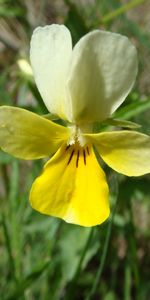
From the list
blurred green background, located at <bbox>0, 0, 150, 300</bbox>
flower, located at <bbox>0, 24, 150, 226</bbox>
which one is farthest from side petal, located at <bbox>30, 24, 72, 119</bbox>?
blurred green background, located at <bbox>0, 0, 150, 300</bbox>

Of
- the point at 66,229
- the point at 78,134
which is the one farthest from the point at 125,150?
the point at 66,229

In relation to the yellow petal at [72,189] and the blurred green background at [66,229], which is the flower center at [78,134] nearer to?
the yellow petal at [72,189]

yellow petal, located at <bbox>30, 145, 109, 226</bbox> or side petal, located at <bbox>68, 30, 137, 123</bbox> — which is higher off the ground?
side petal, located at <bbox>68, 30, 137, 123</bbox>

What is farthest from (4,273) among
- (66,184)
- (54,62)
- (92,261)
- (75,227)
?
(54,62)

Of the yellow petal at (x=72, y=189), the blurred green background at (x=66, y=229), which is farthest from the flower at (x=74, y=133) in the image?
the blurred green background at (x=66, y=229)

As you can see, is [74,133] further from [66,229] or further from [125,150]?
[66,229]

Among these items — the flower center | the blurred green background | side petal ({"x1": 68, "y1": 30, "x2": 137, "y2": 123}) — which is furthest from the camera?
the blurred green background

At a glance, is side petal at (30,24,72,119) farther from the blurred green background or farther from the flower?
the blurred green background

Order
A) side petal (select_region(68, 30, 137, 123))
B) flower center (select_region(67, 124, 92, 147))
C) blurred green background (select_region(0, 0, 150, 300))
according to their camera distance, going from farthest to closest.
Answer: blurred green background (select_region(0, 0, 150, 300))
flower center (select_region(67, 124, 92, 147))
side petal (select_region(68, 30, 137, 123))
